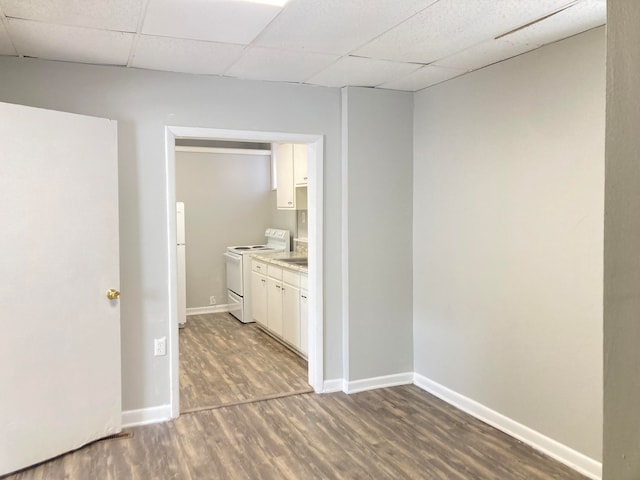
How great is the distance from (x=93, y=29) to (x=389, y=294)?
2.71 meters

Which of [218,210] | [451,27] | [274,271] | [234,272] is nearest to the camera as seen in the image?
[451,27]

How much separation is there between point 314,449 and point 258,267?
10.0 feet

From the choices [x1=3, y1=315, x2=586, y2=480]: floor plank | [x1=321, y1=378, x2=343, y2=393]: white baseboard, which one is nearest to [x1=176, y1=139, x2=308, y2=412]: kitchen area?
[x1=321, y1=378, x2=343, y2=393]: white baseboard

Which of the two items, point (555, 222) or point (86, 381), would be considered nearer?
point (555, 222)

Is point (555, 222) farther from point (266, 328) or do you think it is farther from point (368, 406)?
point (266, 328)

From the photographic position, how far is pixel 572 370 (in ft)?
9.37

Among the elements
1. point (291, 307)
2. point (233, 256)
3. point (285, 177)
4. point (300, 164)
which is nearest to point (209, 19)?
point (291, 307)

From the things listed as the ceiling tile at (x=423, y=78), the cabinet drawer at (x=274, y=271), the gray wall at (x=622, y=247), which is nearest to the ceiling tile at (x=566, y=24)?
the ceiling tile at (x=423, y=78)

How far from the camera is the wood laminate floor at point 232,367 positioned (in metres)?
3.97

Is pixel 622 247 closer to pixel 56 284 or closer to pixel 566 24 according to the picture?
pixel 566 24

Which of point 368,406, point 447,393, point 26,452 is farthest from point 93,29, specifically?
point 447,393

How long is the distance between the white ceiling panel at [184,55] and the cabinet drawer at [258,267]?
2640 mm

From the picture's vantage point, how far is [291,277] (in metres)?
4.95

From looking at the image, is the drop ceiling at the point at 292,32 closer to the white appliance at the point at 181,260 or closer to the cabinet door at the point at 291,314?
the cabinet door at the point at 291,314
